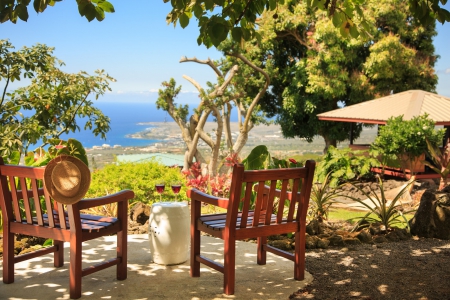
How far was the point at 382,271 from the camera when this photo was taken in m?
4.45

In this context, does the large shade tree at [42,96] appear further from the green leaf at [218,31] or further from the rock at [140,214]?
the green leaf at [218,31]

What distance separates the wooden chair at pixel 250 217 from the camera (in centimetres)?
368

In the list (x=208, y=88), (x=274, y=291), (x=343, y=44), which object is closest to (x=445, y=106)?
(x=343, y=44)

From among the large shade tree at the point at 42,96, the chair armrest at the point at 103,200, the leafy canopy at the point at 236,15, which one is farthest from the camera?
the large shade tree at the point at 42,96

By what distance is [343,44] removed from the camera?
22.0m

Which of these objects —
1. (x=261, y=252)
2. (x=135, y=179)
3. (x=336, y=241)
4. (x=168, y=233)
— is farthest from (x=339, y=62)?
(x=168, y=233)

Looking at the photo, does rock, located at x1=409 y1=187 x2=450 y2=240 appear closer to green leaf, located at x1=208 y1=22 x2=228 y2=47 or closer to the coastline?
the coastline

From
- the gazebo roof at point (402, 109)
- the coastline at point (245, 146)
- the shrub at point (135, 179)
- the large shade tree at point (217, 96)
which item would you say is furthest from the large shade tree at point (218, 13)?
the large shade tree at point (217, 96)

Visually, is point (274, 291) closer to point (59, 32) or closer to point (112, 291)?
point (112, 291)

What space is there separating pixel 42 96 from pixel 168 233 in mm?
5840

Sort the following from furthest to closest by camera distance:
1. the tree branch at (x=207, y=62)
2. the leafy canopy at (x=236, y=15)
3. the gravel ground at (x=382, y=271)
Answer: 1. the tree branch at (x=207, y=62)
2. the gravel ground at (x=382, y=271)
3. the leafy canopy at (x=236, y=15)

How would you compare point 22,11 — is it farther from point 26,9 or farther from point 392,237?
point 392,237

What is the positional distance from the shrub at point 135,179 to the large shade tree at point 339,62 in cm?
1527

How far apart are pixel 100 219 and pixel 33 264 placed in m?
A: 0.94
